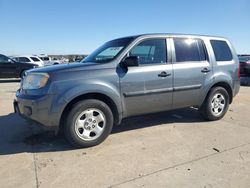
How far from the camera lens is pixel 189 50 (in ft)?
18.2

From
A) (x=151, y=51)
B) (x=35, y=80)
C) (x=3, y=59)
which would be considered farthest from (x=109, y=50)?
(x=3, y=59)

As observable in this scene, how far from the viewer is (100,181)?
10.8 feet

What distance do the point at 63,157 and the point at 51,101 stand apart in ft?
2.84

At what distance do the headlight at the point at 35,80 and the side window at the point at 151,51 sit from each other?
159 centimetres

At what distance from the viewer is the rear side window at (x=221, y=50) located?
19.6 feet

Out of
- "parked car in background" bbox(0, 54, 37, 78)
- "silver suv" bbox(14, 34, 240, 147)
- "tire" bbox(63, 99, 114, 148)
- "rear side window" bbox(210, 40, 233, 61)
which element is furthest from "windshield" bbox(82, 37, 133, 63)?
"parked car in background" bbox(0, 54, 37, 78)

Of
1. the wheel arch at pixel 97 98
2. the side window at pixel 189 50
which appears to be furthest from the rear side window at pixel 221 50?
the wheel arch at pixel 97 98

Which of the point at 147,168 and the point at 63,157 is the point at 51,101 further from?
the point at 147,168

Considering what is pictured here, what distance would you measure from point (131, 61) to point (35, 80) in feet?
5.33

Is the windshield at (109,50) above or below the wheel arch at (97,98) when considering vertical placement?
above

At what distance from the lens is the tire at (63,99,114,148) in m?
4.28

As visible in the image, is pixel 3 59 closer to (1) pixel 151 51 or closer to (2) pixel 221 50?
(1) pixel 151 51

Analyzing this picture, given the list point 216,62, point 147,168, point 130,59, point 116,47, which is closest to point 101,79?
point 130,59

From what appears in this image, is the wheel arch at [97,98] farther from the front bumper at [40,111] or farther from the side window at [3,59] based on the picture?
the side window at [3,59]
